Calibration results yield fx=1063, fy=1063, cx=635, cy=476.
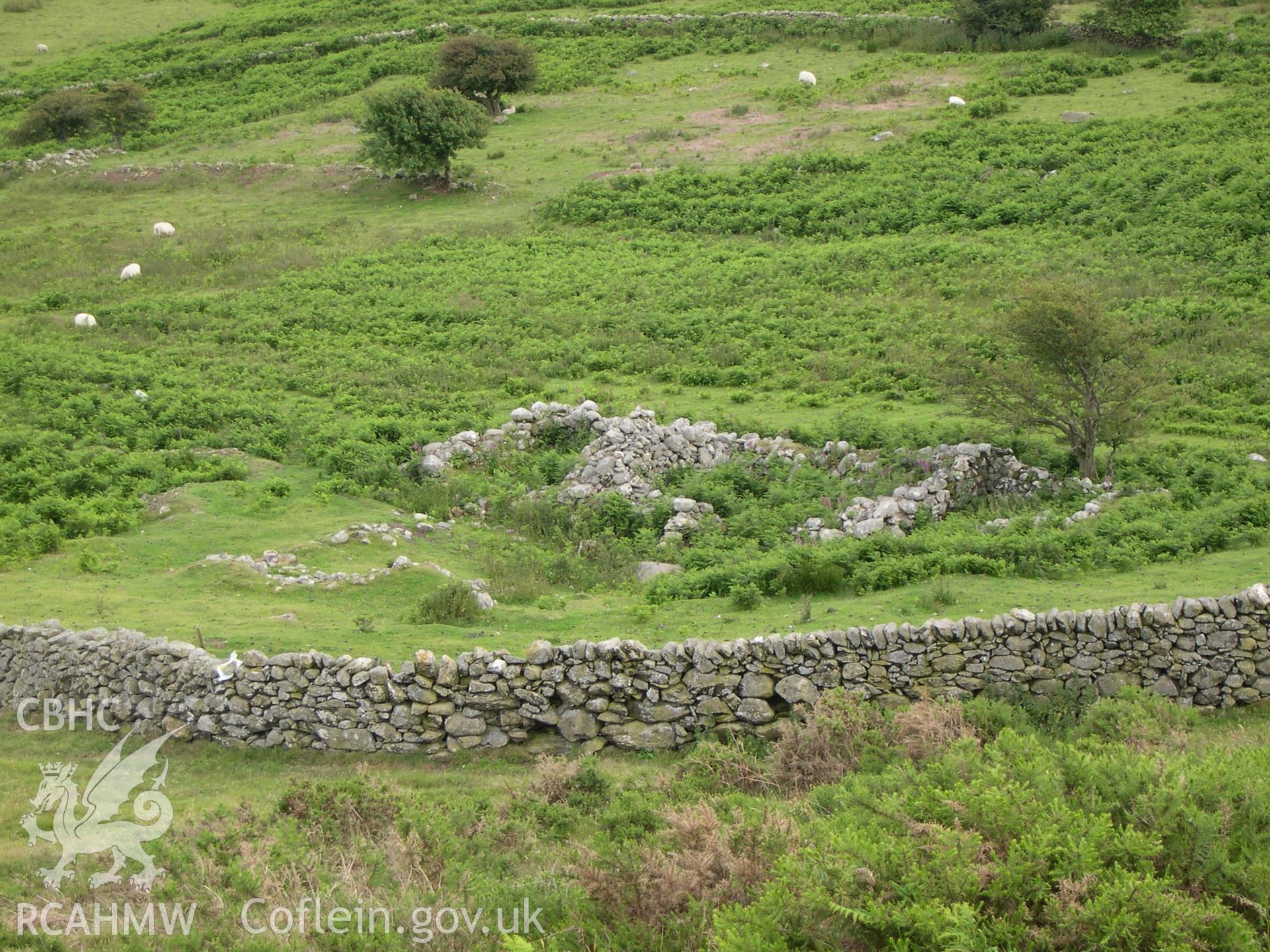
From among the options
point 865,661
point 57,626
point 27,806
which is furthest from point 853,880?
point 57,626

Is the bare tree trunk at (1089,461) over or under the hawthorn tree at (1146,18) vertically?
under

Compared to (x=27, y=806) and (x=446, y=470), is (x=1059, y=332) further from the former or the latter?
(x=27, y=806)

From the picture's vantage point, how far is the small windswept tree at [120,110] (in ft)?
176

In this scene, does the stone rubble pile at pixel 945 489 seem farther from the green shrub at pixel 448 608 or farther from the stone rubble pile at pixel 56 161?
the stone rubble pile at pixel 56 161

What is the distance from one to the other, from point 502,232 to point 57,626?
1060 inches

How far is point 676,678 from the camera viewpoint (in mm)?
13008

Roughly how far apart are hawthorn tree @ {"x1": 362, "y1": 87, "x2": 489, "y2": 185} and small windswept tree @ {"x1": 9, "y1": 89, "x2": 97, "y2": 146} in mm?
20084

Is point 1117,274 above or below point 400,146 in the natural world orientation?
below

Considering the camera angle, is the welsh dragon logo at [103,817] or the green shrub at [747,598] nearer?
the welsh dragon logo at [103,817]

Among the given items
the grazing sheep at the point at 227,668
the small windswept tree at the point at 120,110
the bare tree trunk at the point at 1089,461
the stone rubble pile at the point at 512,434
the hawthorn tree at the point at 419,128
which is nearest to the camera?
the grazing sheep at the point at 227,668

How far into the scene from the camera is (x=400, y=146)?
140ft

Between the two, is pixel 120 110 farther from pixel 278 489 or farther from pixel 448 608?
pixel 448 608

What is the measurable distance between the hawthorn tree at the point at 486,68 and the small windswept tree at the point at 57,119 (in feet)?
61.5

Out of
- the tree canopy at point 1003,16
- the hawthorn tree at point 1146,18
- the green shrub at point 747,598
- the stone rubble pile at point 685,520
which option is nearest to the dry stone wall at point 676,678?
the green shrub at point 747,598
